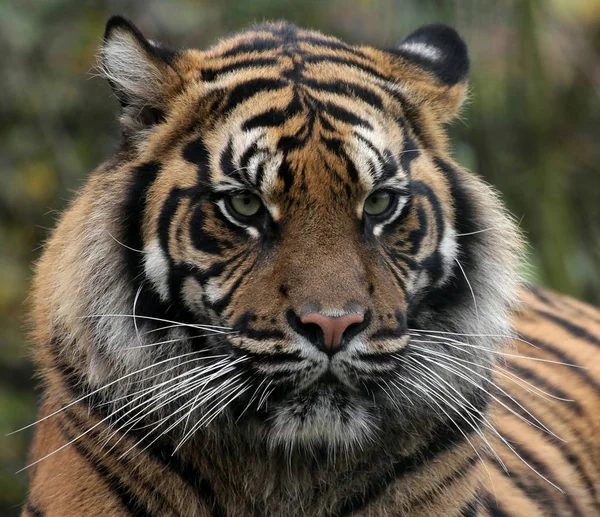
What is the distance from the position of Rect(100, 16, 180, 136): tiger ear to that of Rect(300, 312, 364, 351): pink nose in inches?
32.6

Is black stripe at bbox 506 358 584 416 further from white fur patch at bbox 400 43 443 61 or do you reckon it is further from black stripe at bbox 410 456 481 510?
white fur patch at bbox 400 43 443 61

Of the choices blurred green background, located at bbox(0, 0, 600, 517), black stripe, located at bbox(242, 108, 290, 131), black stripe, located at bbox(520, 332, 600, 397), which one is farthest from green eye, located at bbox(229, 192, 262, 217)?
blurred green background, located at bbox(0, 0, 600, 517)

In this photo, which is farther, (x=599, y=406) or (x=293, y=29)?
(x=599, y=406)

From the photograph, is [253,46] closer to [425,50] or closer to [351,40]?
[425,50]

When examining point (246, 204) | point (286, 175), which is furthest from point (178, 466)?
point (286, 175)

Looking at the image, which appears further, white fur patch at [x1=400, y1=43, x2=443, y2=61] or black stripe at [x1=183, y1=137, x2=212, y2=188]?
white fur patch at [x1=400, y1=43, x2=443, y2=61]

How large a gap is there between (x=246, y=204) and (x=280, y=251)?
0.16m

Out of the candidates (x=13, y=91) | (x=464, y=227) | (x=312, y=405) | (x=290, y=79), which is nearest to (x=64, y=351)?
(x=312, y=405)

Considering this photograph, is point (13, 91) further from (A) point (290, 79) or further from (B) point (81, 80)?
(A) point (290, 79)

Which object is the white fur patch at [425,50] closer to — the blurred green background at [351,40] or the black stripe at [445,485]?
the black stripe at [445,485]

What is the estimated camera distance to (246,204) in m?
2.56

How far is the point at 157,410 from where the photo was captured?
8.80 feet

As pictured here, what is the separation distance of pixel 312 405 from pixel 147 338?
52 cm

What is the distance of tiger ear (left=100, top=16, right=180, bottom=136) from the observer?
2738 millimetres
